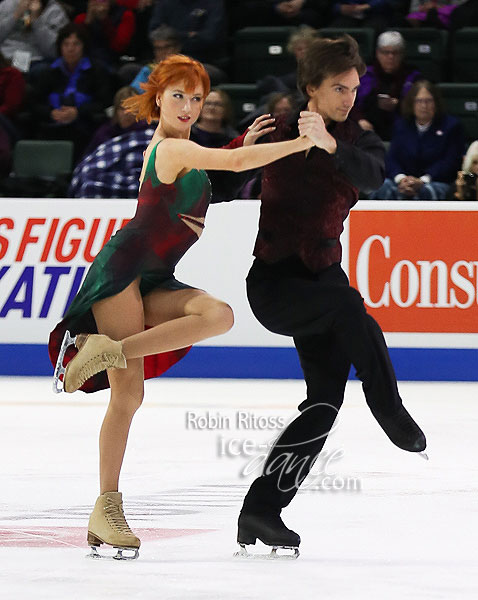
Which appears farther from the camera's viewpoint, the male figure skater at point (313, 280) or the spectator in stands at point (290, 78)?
the spectator in stands at point (290, 78)

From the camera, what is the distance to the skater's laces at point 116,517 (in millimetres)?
3523

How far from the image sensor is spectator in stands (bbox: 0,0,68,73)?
33.4 ft

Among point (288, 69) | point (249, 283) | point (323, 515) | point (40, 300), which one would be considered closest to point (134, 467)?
point (323, 515)

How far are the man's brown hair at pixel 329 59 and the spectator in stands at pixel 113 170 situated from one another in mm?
4689

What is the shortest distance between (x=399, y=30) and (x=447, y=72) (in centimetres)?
54

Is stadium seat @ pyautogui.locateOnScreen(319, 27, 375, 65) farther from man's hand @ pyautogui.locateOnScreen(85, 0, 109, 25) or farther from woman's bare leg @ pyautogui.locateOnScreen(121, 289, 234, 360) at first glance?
woman's bare leg @ pyautogui.locateOnScreen(121, 289, 234, 360)

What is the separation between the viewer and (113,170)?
8312 mm

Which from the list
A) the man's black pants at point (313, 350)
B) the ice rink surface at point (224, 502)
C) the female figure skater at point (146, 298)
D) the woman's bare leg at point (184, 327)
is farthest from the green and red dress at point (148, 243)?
the ice rink surface at point (224, 502)

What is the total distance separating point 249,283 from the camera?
3650mm

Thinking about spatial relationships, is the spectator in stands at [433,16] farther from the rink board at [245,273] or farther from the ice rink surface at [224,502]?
the ice rink surface at [224,502]

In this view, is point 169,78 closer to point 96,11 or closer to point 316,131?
point 316,131

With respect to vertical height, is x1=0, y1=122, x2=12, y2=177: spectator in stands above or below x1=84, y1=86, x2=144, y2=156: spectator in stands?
below

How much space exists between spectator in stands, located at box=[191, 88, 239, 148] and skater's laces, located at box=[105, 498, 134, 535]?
501 cm

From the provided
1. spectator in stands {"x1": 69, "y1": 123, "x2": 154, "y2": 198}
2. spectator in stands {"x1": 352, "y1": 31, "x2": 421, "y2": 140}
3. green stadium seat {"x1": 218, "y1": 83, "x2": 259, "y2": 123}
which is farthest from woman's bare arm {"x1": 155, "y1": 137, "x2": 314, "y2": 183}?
green stadium seat {"x1": 218, "y1": 83, "x2": 259, "y2": 123}
